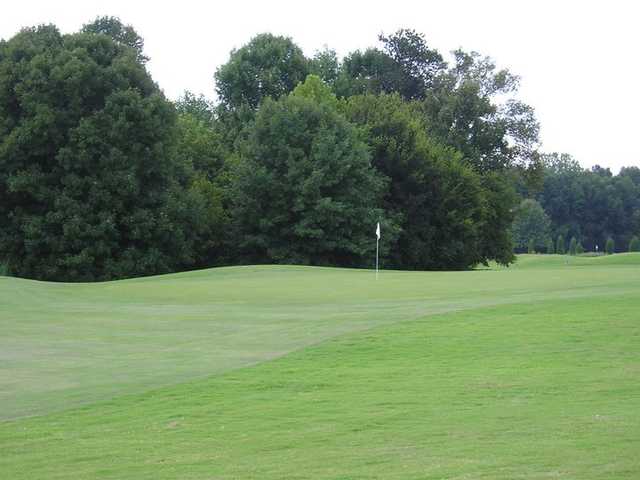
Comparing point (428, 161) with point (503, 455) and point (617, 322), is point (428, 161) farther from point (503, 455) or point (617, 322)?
point (503, 455)

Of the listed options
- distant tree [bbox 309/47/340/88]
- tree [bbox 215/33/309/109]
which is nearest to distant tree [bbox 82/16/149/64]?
tree [bbox 215/33/309/109]

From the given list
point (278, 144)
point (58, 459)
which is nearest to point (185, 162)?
point (278, 144)

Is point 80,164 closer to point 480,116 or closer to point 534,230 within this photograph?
point 480,116

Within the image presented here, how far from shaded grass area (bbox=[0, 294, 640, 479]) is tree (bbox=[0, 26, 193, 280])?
3655cm

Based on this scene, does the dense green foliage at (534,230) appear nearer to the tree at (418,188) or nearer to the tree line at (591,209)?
the tree line at (591,209)

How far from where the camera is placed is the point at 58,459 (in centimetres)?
970

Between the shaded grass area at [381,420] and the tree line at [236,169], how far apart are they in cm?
3734

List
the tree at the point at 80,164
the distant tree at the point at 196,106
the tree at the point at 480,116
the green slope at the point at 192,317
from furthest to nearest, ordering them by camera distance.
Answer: the distant tree at the point at 196,106 → the tree at the point at 480,116 → the tree at the point at 80,164 → the green slope at the point at 192,317

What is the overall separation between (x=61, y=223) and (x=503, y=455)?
153 ft

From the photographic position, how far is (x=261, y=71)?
8038 centimetres

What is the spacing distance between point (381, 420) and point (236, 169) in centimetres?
5109

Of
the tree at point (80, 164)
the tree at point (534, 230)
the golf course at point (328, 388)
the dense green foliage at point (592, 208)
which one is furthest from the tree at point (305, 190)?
the dense green foliage at point (592, 208)

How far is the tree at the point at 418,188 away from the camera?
66875mm

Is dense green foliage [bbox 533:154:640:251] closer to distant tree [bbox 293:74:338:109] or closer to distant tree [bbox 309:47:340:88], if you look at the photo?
distant tree [bbox 309:47:340:88]
